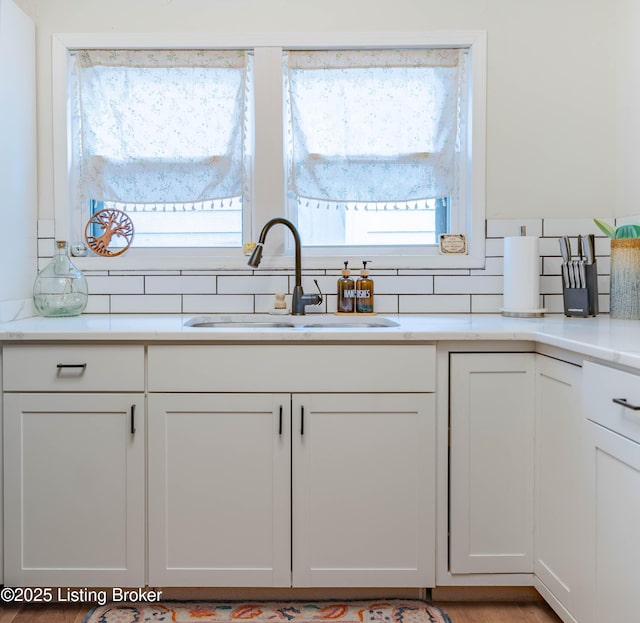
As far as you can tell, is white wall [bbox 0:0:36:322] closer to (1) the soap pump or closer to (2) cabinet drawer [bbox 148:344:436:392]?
(2) cabinet drawer [bbox 148:344:436:392]

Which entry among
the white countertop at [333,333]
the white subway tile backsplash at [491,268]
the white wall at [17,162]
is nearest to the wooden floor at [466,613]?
the white countertop at [333,333]

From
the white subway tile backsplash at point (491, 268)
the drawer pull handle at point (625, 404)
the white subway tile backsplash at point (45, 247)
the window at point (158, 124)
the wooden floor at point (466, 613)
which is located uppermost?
the window at point (158, 124)

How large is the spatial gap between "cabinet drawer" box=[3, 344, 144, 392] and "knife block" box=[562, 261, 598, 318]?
1556mm

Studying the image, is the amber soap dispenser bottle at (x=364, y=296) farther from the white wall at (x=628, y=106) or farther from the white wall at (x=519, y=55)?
the white wall at (x=628, y=106)

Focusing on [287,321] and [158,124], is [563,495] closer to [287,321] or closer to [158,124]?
[287,321]

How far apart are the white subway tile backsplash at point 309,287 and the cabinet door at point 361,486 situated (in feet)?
2.29

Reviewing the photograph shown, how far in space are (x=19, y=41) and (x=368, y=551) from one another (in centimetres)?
224

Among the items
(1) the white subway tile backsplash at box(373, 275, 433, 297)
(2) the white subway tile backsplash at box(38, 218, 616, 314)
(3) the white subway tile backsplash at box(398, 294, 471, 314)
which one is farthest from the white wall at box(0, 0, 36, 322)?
(3) the white subway tile backsplash at box(398, 294, 471, 314)

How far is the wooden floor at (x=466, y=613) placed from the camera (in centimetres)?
181

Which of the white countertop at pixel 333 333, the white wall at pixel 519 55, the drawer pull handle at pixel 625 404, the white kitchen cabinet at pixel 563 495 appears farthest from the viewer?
the white wall at pixel 519 55

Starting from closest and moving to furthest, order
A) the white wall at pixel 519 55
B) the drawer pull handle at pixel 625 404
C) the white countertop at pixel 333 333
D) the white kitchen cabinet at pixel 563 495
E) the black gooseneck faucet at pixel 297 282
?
the drawer pull handle at pixel 625 404
the white kitchen cabinet at pixel 563 495
the white countertop at pixel 333 333
the black gooseneck faucet at pixel 297 282
the white wall at pixel 519 55

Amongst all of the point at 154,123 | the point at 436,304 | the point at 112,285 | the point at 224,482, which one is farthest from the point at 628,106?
the point at 112,285

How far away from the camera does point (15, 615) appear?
6.02 feet

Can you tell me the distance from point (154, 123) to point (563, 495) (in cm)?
204
